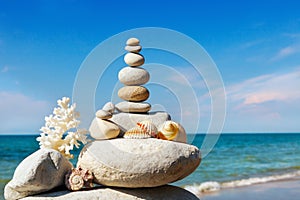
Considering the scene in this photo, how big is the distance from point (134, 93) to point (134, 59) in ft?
1.69

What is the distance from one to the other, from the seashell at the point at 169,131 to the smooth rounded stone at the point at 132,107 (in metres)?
0.51

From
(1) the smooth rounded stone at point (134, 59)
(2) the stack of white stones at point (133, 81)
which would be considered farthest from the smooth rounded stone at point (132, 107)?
(1) the smooth rounded stone at point (134, 59)

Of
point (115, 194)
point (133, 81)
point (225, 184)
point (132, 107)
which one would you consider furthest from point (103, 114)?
point (225, 184)

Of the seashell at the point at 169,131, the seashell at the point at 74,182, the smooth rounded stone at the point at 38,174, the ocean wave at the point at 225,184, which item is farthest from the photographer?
the ocean wave at the point at 225,184

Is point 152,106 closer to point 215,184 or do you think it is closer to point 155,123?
point 155,123

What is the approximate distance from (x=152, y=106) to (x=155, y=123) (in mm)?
308

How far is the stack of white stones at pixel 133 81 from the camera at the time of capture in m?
5.31

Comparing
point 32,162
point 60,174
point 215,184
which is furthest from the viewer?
point 215,184

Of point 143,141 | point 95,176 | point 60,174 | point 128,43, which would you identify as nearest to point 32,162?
point 60,174

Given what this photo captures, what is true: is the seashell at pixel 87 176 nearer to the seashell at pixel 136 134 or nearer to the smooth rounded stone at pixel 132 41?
the seashell at pixel 136 134

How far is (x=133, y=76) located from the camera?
532cm

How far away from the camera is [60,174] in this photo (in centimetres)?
458

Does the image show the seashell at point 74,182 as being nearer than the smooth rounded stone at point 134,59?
Yes

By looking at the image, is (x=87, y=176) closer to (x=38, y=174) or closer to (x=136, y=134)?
(x=38, y=174)
